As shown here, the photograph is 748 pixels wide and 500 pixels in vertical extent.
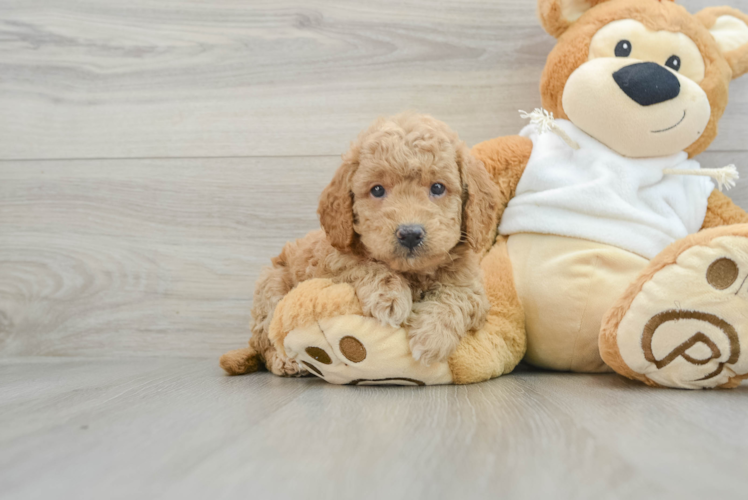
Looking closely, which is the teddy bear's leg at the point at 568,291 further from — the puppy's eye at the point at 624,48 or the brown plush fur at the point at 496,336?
the puppy's eye at the point at 624,48

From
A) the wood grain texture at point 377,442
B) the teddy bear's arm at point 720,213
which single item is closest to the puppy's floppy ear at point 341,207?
the wood grain texture at point 377,442

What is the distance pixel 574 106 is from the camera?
1153 mm

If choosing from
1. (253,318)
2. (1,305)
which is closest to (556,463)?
(253,318)

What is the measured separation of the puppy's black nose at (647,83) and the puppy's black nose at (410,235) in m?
0.56

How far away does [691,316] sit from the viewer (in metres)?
0.85

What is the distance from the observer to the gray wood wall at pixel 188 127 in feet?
4.82

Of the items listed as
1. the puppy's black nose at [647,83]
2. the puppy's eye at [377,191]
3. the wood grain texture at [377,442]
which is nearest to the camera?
the wood grain texture at [377,442]

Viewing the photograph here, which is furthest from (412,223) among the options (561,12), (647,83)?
(561,12)

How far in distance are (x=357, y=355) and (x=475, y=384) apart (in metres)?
0.23

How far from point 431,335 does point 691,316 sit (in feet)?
1.38

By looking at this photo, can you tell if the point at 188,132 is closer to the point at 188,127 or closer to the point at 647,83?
the point at 188,127

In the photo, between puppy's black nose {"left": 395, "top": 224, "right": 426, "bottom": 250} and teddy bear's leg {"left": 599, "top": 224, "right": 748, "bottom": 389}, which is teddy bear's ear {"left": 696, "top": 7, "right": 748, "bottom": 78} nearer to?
teddy bear's leg {"left": 599, "top": 224, "right": 748, "bottom": 389}

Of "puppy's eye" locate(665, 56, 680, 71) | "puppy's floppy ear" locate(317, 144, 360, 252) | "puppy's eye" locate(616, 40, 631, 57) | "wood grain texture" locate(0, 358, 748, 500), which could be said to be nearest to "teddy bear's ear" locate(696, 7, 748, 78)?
"puppy's eye" locate(665, 56, 680, 71)

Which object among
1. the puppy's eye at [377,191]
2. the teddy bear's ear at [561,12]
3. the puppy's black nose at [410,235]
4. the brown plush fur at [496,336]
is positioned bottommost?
the brown plush fur at [496,336]
